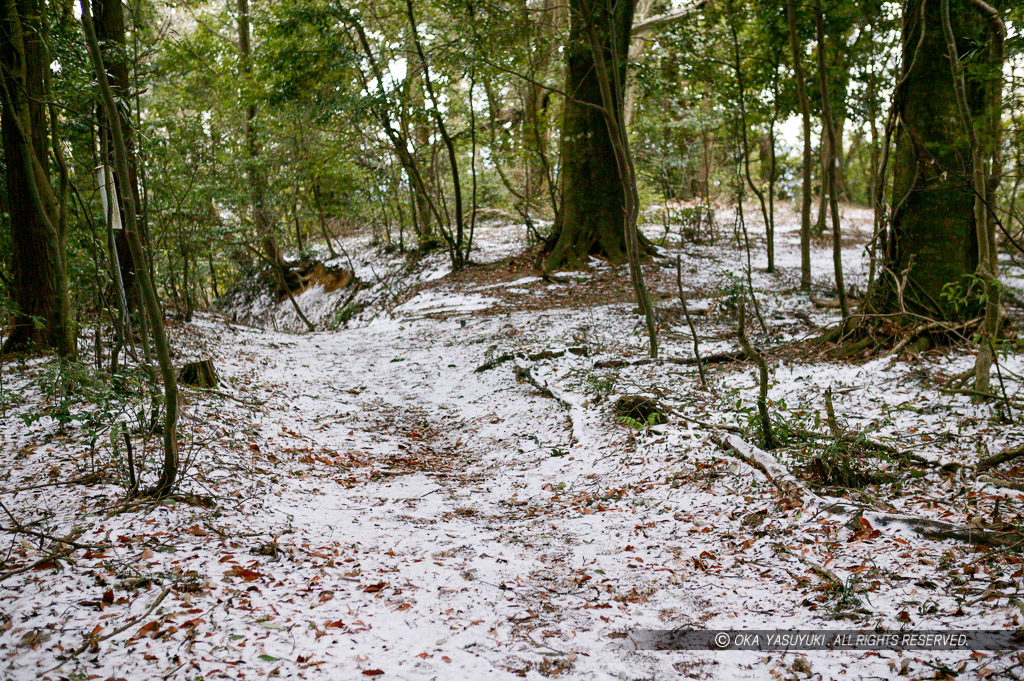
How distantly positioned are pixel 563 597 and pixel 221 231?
43.2 ft

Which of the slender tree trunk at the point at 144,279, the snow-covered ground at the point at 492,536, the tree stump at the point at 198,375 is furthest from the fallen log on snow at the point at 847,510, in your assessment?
the tree stump at the point at 198,375

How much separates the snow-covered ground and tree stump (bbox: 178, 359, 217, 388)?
0.67 feet

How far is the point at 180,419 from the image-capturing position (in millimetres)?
5258

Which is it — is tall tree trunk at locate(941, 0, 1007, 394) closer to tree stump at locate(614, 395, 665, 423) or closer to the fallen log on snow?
the fallen log on snow

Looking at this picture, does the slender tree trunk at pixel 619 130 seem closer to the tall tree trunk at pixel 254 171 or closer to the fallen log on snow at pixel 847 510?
the fallen log on snow at pixel 847 510

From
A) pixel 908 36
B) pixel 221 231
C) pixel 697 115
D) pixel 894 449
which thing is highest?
pixel 697 115

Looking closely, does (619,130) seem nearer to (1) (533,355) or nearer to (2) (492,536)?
(1) (533,355)

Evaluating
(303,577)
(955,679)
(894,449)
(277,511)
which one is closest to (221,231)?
(277,511)

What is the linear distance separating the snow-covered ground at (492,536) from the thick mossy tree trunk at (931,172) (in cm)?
89

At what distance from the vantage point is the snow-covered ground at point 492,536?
2762 millimetres

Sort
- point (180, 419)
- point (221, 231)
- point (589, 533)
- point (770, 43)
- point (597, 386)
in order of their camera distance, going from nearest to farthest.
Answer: point (589, 533) → point (180, 419) → point (597, 386) → point (770, 43) → point (221, 231)

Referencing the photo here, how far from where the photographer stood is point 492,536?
4188 millimetres

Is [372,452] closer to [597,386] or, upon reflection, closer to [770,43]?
[597,386]

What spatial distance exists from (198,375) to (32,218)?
264 centimetres
